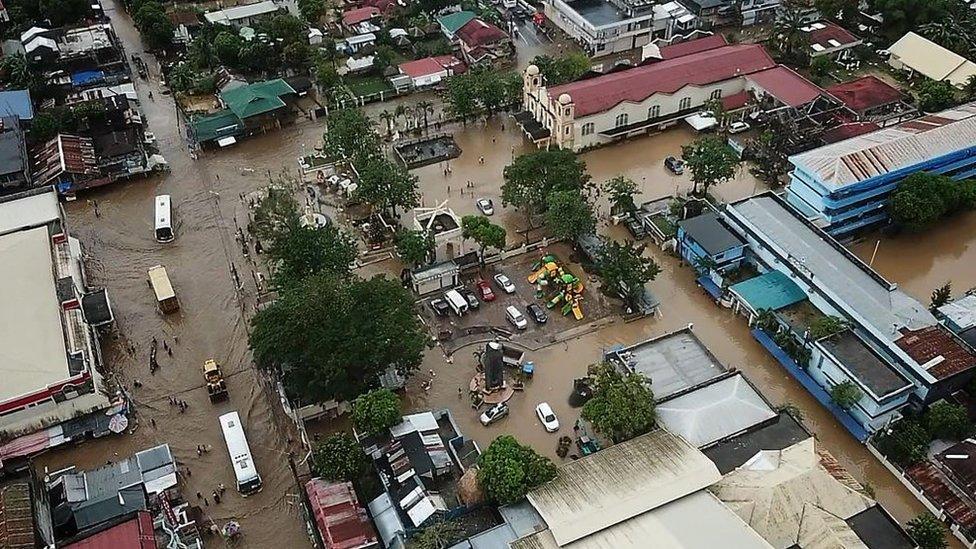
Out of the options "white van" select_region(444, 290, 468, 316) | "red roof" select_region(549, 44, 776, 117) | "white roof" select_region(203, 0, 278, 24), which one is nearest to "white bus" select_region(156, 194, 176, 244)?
"white van" select_region(444, 290, 468, 316)

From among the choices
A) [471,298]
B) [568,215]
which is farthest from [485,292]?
[568,215]

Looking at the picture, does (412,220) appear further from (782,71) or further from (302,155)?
(782,71)

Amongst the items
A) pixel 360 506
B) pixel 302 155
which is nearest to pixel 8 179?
pixel 302 155

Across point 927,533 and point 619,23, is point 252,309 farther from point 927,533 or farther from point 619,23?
point 619,23

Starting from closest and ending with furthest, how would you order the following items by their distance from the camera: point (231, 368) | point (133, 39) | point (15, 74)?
point (231, 368) < point (15, 74) < point (133, 39)

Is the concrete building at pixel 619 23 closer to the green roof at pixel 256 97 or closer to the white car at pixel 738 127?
the white car at pixel 738 127

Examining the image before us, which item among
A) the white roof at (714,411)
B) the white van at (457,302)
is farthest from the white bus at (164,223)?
the white roof at (714,411)
